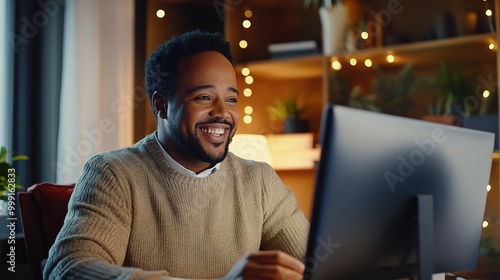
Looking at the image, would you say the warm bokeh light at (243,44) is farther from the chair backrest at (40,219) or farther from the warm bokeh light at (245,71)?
the chair backrest at (40,219)

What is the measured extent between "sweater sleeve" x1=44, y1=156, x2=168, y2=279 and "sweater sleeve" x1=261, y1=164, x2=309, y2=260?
15.8 inches

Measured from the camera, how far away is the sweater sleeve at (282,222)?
1.70 m

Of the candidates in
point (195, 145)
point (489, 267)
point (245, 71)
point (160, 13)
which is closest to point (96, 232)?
point (195, 145)

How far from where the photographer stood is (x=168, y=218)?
1579 mm

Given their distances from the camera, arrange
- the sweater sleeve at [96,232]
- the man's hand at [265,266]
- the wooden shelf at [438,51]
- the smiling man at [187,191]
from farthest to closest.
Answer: the wooden shelf at [438,51], the smiling man at [187,191], the sweater sleeve at [96,232], the man's hand at [265,266]

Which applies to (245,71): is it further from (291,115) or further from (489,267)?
(489,267)

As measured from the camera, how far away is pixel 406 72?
3.24 m

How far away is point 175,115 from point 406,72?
1876mm

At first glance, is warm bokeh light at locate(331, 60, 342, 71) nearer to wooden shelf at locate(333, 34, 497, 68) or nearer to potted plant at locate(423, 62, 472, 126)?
wooden shelf at locate(333, 34, 497, 68)

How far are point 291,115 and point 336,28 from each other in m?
0.54

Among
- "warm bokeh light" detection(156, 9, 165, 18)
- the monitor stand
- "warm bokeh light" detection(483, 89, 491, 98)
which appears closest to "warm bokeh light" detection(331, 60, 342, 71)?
"warm bokeh light" detection(483, 89, 491, 98)

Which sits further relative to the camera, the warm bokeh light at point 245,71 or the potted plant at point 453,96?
the warm bokeh light at point 245,71

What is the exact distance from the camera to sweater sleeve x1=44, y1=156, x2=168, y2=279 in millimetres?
1284

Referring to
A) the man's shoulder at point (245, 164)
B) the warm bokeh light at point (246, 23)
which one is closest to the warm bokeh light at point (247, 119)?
the warm bokeh light at point (246, 23)
